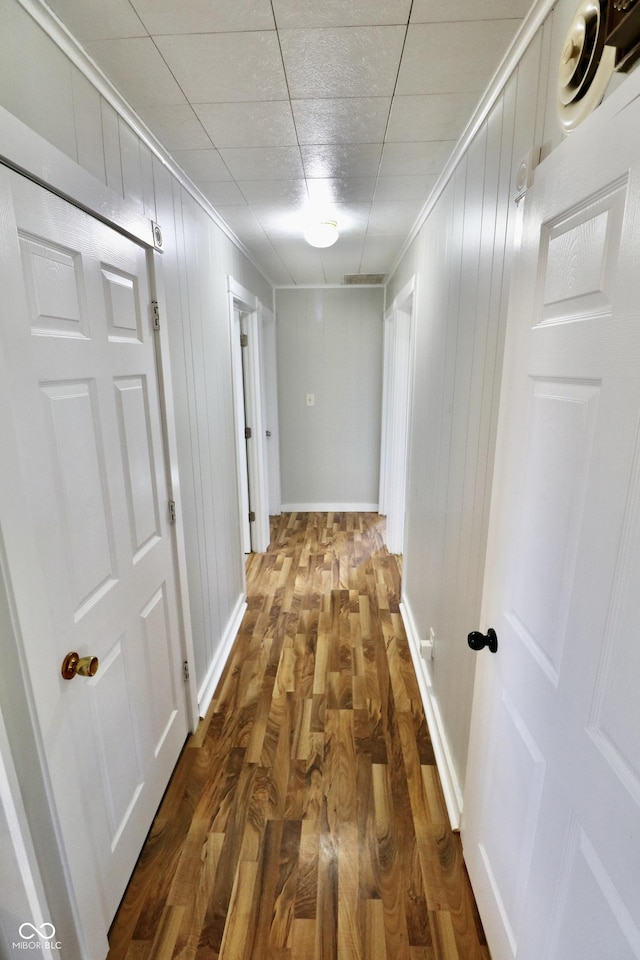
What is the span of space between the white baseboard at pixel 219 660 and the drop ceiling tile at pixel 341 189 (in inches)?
90.4

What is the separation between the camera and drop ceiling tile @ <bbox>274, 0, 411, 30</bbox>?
0.93 metres

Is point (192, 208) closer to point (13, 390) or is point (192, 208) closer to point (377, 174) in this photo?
point (377, 174)

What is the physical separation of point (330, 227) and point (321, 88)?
1073mm

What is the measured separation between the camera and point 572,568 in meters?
0.76

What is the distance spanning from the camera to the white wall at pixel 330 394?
427 centimetres

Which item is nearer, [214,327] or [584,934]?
[584,934]


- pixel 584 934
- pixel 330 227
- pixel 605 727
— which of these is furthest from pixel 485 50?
pixel 584 934

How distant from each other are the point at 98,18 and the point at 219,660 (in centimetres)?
241

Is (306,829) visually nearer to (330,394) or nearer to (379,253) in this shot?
(379,253)

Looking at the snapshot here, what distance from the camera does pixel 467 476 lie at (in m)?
1.48

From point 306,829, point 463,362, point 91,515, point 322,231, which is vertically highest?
point 322,231

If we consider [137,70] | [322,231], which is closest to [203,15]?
[137,70]

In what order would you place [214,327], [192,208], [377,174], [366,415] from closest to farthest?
1. [377,174]
2. [192,208]
3. [214,327]
4. [366,415]

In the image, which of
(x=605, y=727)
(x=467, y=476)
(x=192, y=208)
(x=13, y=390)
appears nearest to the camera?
(x=605, y=727)
